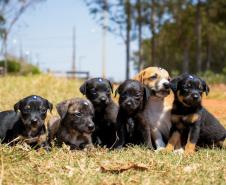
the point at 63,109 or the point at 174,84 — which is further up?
the point at 174,84

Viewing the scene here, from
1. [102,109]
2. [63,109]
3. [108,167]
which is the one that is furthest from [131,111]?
[108,167]

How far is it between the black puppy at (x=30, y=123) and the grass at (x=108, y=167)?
478 millimetres

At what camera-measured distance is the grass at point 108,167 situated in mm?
5410

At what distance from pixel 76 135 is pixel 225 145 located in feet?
8.01

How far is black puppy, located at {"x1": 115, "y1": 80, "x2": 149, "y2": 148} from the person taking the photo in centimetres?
768

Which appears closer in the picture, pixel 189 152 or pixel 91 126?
pixel 189 152

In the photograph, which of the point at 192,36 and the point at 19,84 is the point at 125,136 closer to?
the point at 19,84

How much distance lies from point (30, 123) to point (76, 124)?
2.58 ft

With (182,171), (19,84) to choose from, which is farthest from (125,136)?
(19,84)

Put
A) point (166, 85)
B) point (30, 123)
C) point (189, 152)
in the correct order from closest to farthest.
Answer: point (30, 123)
point (189, 152)
point (166, 85)

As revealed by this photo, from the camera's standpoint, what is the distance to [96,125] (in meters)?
8.26

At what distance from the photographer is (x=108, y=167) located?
5820 mm

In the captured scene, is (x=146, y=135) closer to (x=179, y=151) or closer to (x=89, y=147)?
(x=179, y=151)

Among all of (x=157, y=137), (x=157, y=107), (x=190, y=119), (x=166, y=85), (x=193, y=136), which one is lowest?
(x=157, y=137)
